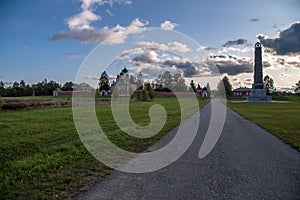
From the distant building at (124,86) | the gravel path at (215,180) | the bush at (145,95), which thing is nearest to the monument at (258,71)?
the bush at (145,95)

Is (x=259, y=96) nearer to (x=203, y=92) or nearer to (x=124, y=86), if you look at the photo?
(x=124, y=86)

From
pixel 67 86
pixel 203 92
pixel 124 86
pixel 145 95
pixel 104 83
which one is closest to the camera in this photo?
pixel 145 95

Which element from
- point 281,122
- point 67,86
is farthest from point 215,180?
point 67,86

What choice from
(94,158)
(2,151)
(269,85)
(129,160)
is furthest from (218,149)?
(269,85)

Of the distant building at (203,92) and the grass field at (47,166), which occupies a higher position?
the distant building at (203,92)

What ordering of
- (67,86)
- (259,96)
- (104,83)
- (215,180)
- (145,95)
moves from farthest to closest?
(67,86)
(104,83)
(259,96)
(145,95)
(215,180)

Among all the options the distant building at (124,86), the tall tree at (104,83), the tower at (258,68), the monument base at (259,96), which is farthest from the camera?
the tall tree at (104,83)

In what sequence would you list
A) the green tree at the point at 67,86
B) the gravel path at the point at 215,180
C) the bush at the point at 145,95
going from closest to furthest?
the gravel path at the point at 215,180 → the bush at the point at 145,95 → the green tree at the point at 67,86

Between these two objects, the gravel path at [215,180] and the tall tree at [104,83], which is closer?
the gravel path at [215,180]

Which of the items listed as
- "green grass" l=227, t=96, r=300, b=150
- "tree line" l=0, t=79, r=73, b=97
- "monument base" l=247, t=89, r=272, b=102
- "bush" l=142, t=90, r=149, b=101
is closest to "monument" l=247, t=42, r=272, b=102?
"monument base" l=247, t=89, r=272, b=102

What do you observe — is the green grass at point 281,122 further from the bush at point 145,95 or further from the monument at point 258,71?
the monument at point 258,71

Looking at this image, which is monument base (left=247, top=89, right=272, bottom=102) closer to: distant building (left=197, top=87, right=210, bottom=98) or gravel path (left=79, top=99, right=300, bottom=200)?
distant building (left=197, top=87, right=210, bottom=98)

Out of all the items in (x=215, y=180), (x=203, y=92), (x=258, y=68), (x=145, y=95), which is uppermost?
(x=258, y=68)

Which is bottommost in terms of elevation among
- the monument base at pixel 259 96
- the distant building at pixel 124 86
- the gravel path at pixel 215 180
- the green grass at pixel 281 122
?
the green grass at pixel 281 122
